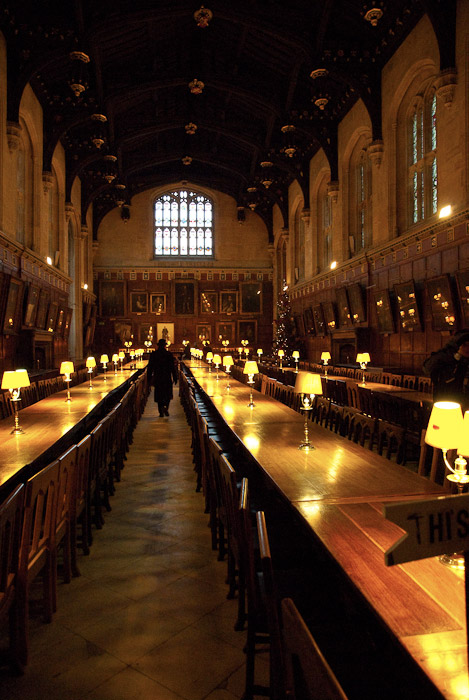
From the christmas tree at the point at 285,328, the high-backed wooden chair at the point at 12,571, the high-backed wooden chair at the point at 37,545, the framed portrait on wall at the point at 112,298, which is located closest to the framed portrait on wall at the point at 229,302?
the framed portrait on wall at the point at 112,298

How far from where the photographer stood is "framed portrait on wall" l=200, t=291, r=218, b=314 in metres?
28.0

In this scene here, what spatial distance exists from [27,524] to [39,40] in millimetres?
12977

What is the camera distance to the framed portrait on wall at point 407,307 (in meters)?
10.7

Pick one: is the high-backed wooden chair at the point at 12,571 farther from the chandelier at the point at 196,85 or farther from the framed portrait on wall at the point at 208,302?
the framed portrait on wall at the point at 208,302

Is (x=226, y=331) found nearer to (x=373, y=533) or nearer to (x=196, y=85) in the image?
(x=196, y=85)

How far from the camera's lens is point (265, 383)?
31.3 ft

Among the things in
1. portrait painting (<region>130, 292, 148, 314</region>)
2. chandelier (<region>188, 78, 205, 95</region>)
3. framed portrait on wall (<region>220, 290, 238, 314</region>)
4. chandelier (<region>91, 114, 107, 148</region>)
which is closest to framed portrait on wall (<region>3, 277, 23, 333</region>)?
chandelier (<region>91, 114, 107, 148</region>)

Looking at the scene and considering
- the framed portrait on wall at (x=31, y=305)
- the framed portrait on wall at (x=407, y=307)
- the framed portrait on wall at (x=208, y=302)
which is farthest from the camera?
the framed portrait on wall at (x=208, y=302)

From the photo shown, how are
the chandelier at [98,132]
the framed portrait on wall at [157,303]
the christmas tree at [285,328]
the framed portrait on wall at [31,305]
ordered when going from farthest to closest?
the framed portrait on wall at [157,303] < the christmas tree at [285,328] < the chandelier at [98,132] < the framed portrait on wall at [31,305]

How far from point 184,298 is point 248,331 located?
413cm

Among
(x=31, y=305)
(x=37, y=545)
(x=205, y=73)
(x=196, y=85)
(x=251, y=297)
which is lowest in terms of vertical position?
(x=37, y=545)

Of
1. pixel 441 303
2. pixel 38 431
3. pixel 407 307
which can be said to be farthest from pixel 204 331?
pixel 38 431

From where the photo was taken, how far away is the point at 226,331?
28.0 m

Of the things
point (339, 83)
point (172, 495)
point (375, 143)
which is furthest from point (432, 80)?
point (172, 495)
